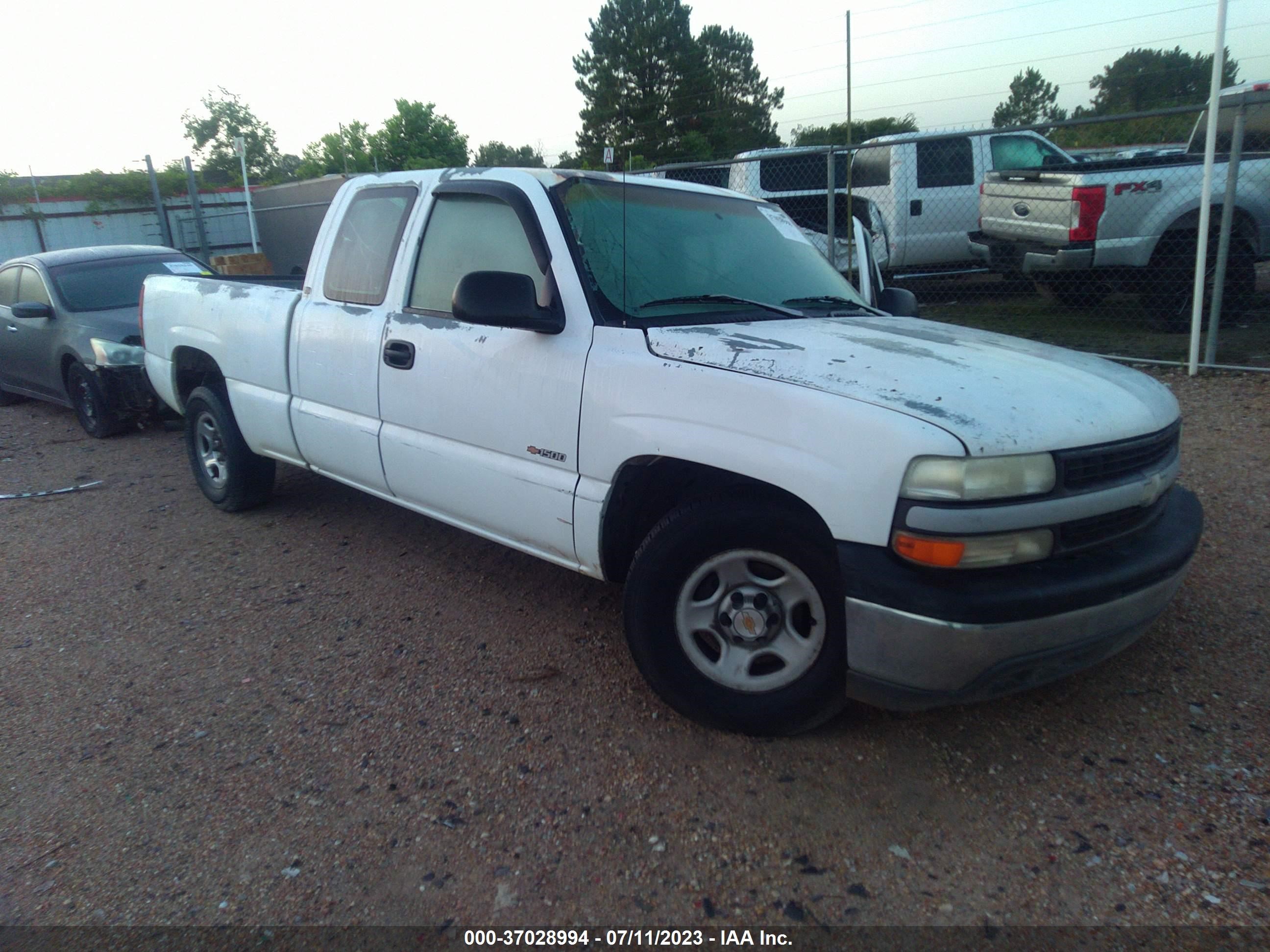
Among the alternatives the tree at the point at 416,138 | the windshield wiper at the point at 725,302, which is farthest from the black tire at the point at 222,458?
the tree at the point at 416,138

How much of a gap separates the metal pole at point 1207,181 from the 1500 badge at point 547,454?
19.0 ft

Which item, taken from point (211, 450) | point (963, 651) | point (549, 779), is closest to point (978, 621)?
point (963, 651)

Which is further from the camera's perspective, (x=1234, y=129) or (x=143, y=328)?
(x=1234, y=129)

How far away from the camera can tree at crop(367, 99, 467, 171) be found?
47719mm

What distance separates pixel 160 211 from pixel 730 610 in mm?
18432

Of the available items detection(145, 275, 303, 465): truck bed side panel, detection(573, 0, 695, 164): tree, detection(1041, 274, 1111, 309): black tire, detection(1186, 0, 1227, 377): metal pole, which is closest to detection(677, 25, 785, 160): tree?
detection(573, 0, 695, 164): tree

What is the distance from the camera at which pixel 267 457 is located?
5.29 metres

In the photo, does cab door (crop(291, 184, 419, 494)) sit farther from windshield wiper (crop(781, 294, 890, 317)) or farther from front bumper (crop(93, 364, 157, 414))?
front bumper (crop(93, 364, 157, 414))

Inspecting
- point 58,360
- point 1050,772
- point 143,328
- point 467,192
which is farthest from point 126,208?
point 1050,772

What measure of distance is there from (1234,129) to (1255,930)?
6369 millimetres

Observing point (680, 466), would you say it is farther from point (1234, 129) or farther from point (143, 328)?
point (1234, 129)

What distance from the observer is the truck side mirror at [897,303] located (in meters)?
4.36

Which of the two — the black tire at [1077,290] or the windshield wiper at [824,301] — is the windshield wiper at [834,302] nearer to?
the windshield wiper at [824,301]

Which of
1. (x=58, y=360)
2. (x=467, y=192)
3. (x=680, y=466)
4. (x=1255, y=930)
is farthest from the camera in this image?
(x=58, y=360)
